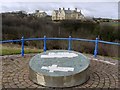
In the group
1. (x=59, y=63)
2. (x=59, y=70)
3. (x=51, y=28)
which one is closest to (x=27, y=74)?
(x=59, y=63)

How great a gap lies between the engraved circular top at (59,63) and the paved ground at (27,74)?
41 cm

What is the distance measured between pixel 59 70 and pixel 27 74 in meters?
1.11

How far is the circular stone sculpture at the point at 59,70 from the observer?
472 centimetres

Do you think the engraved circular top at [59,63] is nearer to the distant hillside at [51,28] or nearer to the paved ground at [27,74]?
the paved ground at [27,74]

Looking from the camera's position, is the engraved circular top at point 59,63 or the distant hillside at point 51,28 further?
the distant hillside at point 51,28

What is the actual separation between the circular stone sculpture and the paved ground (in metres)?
0.21

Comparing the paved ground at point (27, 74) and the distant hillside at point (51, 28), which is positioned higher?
the distant hillside at point (51, 28)

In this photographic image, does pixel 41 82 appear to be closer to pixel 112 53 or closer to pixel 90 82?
pixel 90 82

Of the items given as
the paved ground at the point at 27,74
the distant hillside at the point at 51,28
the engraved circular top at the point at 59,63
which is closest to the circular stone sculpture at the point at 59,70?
the engraved circular top at the point at 59,63

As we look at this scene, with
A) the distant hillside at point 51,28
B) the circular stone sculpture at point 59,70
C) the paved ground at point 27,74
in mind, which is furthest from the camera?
the distant hillside at point 51,28

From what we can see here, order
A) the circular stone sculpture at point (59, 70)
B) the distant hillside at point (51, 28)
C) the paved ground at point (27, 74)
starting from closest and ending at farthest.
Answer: the circular stone sculpture at point (59, 70)
the paved ground at point (27, 74)
the distant hillside at point (51, 28)

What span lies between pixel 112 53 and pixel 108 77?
11.9 metres

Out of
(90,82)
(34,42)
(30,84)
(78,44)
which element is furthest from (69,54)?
(34,42)

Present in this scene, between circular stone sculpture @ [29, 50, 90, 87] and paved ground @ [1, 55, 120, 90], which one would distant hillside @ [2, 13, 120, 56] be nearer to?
paved ground @ [1, 55, 120, 90]
